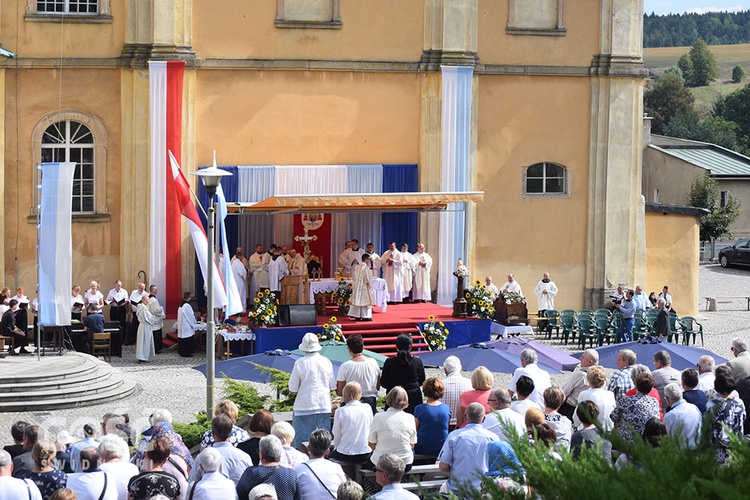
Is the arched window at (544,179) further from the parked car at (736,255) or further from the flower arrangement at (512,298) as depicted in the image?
the parked car at (736,255)

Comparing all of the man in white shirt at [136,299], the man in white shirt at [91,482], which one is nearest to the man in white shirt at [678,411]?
the man in white shirt at [91,482]

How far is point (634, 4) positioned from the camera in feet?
102

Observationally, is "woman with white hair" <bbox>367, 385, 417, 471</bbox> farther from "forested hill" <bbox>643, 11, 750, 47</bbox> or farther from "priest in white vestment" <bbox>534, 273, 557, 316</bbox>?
"forested hill" <bbox>643, 11, 750, 47</bbox>

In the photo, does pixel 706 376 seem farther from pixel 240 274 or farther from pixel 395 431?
pixel 240 274

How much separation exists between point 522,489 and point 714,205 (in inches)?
1975

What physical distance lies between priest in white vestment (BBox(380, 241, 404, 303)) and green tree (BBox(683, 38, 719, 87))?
111261 mm

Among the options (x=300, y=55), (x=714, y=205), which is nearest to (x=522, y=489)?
(x=300, y=55)

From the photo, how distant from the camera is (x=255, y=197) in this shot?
1148 inches

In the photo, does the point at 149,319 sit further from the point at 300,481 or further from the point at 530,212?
the point at 300,481

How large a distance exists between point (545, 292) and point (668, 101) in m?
76.6

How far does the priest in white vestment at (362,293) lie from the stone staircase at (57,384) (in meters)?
5.80

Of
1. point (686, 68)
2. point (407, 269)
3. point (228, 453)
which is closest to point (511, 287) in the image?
point (407, 269)

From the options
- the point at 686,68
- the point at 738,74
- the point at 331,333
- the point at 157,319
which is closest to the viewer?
the point at 331,333

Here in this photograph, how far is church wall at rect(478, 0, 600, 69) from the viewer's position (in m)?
30.4
